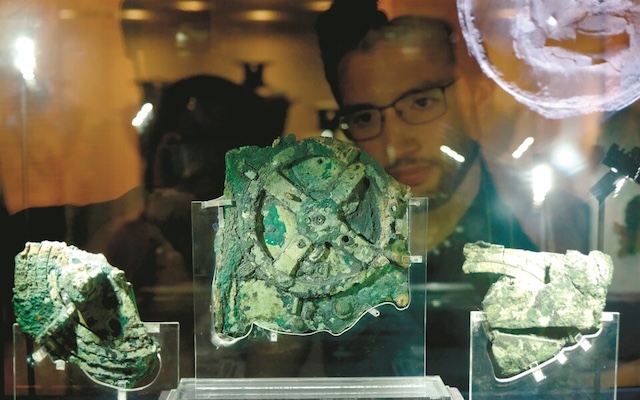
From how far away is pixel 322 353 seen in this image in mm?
2848

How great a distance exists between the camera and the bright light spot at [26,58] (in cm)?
280

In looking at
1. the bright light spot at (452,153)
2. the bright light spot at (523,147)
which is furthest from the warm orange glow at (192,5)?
the bright light spot at (523,147)

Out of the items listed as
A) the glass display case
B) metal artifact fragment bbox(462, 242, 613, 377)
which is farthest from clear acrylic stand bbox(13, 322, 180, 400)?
metal artifact fragment bbox(462, 242, 613, 377)

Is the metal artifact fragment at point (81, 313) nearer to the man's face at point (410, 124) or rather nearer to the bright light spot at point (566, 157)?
the man's face at point (410, 124)

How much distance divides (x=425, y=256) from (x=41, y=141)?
6.40 feet

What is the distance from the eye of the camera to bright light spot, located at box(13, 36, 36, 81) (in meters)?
2.80

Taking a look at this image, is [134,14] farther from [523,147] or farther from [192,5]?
[523,147]

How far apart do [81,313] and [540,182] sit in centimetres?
229

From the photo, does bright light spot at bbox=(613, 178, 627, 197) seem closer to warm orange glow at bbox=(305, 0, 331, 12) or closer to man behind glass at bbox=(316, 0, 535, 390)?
man behind glass at bbox=(316, 0, 535, 390)

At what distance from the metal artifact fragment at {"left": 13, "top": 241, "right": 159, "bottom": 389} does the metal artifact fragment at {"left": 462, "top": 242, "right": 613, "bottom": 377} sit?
63.3 inches

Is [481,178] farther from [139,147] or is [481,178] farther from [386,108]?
[139,147]

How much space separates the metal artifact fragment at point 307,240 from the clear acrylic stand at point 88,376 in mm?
280

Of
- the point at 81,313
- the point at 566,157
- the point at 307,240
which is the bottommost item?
the point at 81,313

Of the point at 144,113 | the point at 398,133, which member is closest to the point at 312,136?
the point at 398,133
